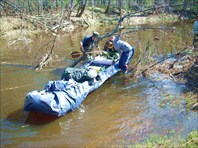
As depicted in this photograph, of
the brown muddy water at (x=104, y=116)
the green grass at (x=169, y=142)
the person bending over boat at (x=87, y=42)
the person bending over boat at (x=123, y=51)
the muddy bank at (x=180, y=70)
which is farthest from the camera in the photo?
the person bending over boat at (x=87, y=42)

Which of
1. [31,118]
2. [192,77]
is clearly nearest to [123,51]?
[192,77]

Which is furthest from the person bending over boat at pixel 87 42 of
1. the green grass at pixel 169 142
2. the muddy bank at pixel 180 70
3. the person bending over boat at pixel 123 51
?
the green grass at pixel 169 142

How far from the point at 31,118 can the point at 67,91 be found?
3.99 ft

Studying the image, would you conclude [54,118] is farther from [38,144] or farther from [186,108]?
[186,108]

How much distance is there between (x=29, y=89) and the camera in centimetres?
1025

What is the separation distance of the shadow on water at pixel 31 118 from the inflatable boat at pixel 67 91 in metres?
0.32

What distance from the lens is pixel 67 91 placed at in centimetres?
827

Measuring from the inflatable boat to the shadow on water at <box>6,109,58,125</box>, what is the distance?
0.32m

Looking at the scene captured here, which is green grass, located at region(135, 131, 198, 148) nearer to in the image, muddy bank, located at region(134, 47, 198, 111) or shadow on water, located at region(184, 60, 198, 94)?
muddy bank, located at region(134, 47, 198, 111)

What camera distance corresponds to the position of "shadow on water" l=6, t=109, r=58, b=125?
7.85 metres

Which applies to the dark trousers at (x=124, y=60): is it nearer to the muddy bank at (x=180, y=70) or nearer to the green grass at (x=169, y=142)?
the muddy bank at (x=180, y=70)

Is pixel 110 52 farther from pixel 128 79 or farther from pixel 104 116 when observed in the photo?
pixel 104 116

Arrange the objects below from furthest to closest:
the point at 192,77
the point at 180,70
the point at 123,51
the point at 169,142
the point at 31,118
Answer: the point at 123,51 < the point at 180,70 < the point at 192,77 < the point at 31,118 < the point at 169,142

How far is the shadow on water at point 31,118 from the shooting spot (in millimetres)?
7852
